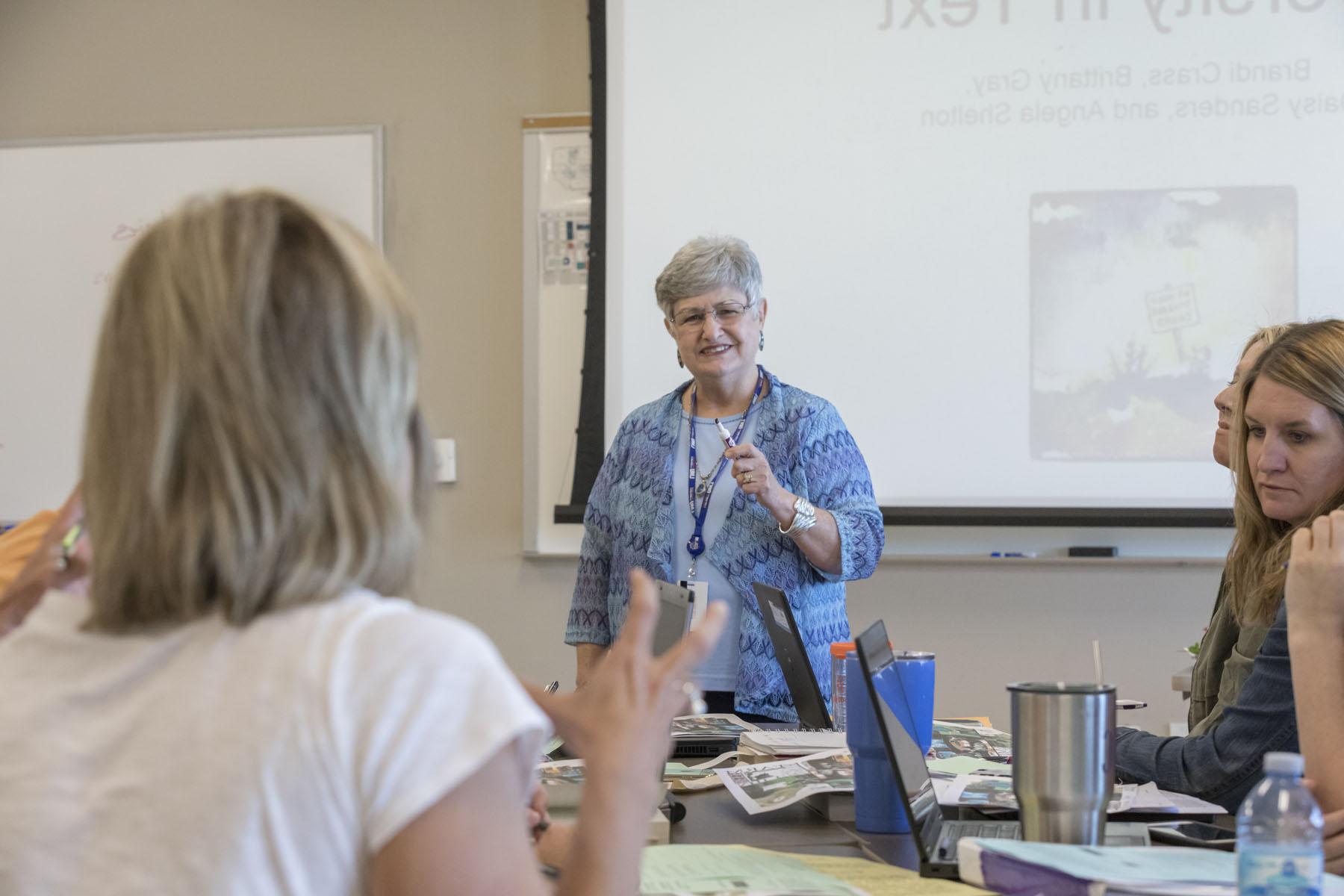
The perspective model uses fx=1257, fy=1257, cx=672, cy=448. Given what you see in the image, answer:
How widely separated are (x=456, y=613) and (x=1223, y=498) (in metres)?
2.20

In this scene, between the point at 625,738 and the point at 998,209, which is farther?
the point at 998,209

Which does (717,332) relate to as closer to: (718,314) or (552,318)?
(718,314)

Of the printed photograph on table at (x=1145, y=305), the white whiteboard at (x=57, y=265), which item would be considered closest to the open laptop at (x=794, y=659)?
the printed photograph on table at (x=1145, y=305)

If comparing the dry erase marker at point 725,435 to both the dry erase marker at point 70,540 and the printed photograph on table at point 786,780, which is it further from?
the dry erase marker at point 70,540

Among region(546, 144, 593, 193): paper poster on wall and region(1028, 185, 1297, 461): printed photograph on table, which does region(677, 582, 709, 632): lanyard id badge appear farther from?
region(546, 144, 593, 193): paper poster on wall

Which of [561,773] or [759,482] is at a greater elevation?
[759,482]

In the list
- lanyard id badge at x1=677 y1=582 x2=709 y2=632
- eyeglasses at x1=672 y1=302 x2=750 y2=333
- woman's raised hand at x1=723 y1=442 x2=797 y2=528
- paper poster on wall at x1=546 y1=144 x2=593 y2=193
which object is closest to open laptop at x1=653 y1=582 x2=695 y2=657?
lanyard id badge at x1=677 y1=582 x2=709 y2=632

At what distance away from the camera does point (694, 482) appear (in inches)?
102

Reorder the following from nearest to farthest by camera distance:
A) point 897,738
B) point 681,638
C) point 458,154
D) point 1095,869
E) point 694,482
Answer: point 1095,869 → point 897,738 → point 681,638 → point 694,482 → point 458,154

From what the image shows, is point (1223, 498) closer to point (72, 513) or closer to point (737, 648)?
point (737, 648)

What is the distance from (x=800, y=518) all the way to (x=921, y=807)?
1.11 m

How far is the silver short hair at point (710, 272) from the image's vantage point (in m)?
2.63

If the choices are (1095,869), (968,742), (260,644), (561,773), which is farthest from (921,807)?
(260,644)

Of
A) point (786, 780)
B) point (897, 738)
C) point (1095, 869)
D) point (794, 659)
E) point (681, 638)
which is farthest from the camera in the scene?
point (794, 659)
